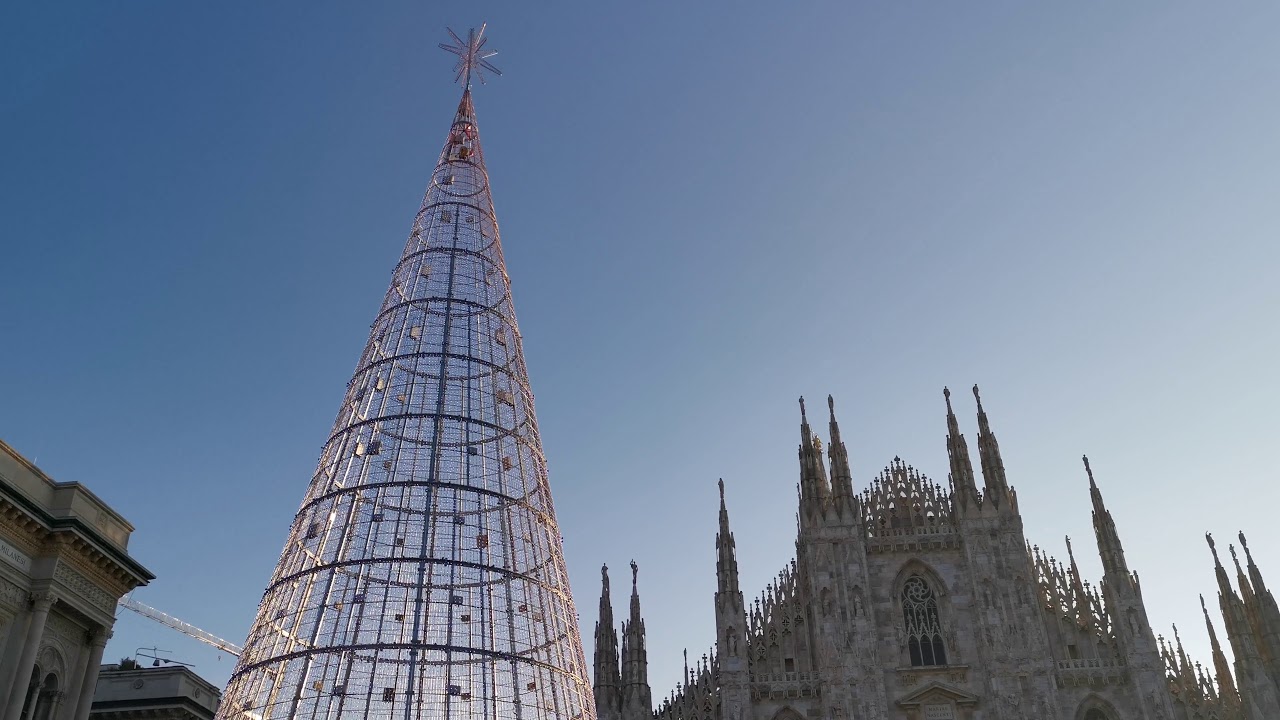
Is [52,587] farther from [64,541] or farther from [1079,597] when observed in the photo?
[1079,597]

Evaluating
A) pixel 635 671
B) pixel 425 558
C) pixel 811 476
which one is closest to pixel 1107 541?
pixel 811 476

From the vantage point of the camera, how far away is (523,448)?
83.4 ft

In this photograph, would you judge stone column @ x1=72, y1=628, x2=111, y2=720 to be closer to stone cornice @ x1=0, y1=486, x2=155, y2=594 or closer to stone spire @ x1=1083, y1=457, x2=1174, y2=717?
stone cornice @ x1=0, y1=486, x2=155, y2=594

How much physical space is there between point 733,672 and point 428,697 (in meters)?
24.4

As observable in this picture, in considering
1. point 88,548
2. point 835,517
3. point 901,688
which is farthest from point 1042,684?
point 88,548

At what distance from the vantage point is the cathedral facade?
41.5m

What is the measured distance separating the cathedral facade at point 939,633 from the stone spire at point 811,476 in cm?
12

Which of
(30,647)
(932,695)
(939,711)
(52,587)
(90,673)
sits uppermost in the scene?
(932,695)

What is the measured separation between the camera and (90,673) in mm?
26875

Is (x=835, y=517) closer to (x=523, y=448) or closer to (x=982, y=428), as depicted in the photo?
(x=982, y=428)

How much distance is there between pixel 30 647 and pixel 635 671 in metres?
26.0

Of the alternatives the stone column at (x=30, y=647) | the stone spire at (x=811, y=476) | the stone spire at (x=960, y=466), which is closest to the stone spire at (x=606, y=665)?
the stone spire at (x=811, y=476)

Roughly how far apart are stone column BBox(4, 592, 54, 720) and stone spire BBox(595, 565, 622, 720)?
77.5ft

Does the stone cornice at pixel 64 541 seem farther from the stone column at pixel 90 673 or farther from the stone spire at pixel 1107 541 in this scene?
the stone spire at pixel 1107 541
